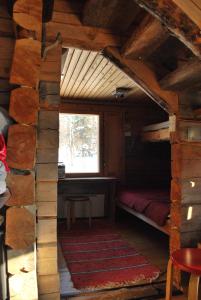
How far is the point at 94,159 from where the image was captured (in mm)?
5543

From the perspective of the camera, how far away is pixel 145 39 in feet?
6.37

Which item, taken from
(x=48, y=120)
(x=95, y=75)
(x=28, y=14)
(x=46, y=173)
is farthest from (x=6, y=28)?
(x=95, y=75)

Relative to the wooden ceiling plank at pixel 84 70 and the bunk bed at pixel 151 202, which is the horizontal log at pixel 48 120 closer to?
the wooden ceiling plank at pixel 84 70

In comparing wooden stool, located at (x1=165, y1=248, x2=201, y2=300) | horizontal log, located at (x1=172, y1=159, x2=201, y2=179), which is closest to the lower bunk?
horizontal log, located at (x1=172, y1=159, x2=201, y2=179)

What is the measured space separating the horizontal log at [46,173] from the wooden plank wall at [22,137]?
34 centimetres

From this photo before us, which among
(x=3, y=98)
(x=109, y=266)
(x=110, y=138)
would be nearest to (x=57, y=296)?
(x=109, y=266)

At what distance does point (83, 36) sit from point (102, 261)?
256 cm

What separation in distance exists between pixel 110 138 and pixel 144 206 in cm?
204

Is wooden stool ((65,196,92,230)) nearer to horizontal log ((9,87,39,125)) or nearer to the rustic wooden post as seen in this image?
the rustic wooden post

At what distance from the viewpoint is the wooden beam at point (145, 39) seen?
1774 mm

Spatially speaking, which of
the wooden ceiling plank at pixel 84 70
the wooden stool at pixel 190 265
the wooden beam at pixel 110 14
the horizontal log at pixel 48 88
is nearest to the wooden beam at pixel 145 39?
the wooden beam at pixel 110 14

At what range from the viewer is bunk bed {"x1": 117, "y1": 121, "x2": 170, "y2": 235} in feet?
11.1

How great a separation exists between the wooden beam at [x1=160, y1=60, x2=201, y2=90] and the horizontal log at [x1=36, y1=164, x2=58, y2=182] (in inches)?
49.9

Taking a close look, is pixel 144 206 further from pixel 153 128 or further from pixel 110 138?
pixel 110 138
